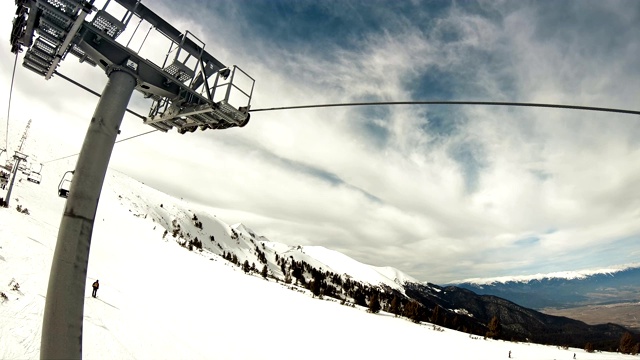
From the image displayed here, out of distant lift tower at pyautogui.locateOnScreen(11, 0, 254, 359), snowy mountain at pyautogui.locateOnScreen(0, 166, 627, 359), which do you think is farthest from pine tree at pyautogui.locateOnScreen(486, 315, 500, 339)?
distant lift tower at pyautogui.locateOnScreen(11, 0, 254, 359)

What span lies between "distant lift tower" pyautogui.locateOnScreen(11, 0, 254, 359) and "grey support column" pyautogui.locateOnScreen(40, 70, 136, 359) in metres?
0.01

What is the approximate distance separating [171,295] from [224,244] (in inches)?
5719

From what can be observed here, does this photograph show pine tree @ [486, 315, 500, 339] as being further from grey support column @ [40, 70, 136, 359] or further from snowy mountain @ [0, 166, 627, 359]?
grey support column @ [40, 70, 136, 359]

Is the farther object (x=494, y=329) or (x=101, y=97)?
(x=494, y=329)

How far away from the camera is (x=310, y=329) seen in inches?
1321

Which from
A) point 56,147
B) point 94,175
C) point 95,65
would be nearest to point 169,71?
point 95,65

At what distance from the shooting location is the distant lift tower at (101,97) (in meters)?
5.69

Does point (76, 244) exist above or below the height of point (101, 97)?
below

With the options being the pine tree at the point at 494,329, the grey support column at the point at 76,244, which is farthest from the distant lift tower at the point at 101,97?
the pine tree at the point at 494,329

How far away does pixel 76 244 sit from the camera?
19.4ft

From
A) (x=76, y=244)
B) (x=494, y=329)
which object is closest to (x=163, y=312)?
(x=76, y=244)

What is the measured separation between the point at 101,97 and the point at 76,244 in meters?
3.47

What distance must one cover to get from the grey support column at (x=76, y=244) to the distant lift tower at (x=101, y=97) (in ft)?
0.05

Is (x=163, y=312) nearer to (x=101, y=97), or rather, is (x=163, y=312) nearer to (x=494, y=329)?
(x=101, y=97)
